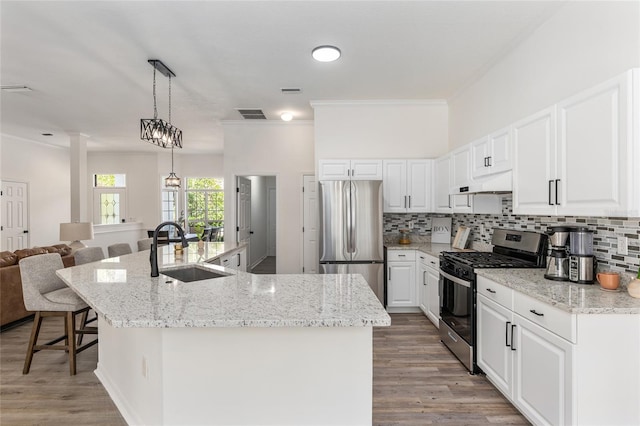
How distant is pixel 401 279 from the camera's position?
14.2 feet

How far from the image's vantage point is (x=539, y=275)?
2.44 m

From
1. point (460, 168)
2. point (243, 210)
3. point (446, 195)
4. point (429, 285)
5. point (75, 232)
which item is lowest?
point (429, 285)

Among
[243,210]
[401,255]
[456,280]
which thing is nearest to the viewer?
[456,280]

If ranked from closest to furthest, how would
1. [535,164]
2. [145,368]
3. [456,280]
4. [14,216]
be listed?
[145,368] < [535,164] < [456,280] < [14,216]

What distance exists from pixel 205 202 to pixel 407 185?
6.52m

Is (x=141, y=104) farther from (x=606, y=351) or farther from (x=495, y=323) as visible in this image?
(x=606, y=351)

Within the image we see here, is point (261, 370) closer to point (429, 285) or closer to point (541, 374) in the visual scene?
point (541, 374)

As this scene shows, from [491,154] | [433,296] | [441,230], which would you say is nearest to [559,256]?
[491,154]

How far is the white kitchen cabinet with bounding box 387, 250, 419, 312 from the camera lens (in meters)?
4.32

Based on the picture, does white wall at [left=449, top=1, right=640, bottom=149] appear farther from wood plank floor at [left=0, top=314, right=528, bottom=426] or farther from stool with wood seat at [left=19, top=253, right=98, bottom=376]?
stool with wood seat at [left=19, top=253, right=98, bottom=376]

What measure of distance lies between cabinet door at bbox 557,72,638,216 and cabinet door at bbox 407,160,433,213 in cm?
239

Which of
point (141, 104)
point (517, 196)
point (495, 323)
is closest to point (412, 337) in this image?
point (495, 323)

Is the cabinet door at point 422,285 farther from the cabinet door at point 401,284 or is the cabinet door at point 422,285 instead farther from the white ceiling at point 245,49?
the white ceiling at point 245,49

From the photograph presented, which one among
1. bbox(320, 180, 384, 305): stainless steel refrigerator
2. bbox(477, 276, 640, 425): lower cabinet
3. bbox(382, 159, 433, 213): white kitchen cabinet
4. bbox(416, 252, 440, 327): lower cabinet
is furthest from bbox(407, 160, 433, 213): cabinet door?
bbox(477, 276, 640, 425): lower cabinet
